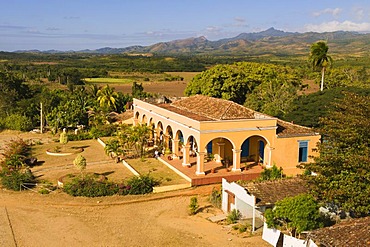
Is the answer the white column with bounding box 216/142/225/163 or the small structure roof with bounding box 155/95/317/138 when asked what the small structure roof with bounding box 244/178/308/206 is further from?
the white column with bounding box 216/142/225/163

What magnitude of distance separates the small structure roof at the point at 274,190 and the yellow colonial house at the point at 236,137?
4456 millimetres

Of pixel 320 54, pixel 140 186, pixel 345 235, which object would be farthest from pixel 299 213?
pixel 320 54

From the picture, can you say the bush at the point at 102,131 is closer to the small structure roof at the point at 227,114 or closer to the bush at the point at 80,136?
the bush at the point at 80,136

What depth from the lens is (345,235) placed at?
38.3ft

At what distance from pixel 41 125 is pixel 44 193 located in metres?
18.7

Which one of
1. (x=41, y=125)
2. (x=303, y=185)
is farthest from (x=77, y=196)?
(x=41, y=125)

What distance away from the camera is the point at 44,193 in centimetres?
2006

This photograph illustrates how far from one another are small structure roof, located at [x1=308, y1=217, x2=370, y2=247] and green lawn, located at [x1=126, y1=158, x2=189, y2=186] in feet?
34.1

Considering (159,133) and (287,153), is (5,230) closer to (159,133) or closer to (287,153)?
(159,133)

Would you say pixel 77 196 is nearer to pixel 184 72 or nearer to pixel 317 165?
pixel 317 165

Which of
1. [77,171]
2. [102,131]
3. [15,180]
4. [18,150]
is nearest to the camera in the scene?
[15,180]

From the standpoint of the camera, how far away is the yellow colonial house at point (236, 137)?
22109 millimetres

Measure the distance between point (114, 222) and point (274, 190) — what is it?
6503 millimetres

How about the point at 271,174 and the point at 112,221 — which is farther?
Result: the point at 271,174
